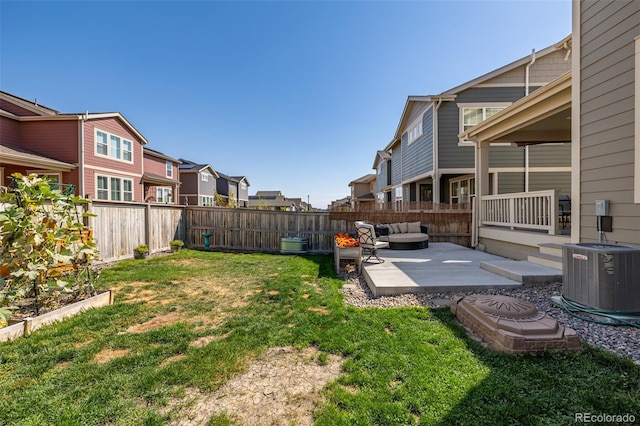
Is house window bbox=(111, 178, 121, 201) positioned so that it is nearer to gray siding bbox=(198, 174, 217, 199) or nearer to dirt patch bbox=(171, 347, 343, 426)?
gray siding bbox=(198, 174, 217, 199)

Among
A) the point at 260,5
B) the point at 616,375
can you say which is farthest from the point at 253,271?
the point at 260,5

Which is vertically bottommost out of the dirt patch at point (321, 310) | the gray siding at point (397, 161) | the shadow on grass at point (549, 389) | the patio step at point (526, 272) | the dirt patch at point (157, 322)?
the dirt patch at point (157, 322)

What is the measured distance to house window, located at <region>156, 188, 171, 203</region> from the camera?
20.8m

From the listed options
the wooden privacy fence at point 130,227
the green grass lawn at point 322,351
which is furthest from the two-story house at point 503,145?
the wooden privacy fence at point 130,227

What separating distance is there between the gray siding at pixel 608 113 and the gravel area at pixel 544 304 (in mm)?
1412

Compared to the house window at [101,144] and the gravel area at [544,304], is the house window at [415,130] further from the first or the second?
the house window at [101,144]

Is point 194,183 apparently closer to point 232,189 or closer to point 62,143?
point 232,189

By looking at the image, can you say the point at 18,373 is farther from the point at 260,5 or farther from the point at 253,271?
the point at 260,5

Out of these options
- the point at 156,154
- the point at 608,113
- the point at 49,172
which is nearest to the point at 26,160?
the point at 49,172

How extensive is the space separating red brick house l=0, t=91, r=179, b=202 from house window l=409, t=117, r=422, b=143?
15.6 meters

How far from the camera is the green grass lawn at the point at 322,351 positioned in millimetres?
1777

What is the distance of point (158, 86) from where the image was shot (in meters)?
14.3

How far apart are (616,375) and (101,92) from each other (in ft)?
78.9

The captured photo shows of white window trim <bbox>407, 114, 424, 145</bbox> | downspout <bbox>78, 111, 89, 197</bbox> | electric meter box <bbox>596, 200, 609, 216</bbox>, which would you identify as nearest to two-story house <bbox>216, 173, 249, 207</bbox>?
downspout <bbox>78, 111, 89, 197</bbox>
